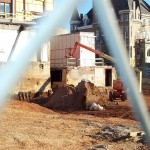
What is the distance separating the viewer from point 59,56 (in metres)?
36.2

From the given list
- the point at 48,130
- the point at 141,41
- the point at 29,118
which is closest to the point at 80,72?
the point at 29,118

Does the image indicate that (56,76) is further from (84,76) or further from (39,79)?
(39,79)

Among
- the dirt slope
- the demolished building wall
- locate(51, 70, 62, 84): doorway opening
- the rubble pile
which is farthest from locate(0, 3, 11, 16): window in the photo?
the rubble pile

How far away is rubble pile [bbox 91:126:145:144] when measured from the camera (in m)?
11.2

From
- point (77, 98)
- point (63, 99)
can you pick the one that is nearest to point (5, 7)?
point (63, 99)

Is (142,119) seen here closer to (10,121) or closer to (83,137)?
(83,137)

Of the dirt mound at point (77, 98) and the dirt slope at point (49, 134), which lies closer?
the dirt slope at point (49, 134)

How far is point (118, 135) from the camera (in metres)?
12.1

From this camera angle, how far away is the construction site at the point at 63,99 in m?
10.4

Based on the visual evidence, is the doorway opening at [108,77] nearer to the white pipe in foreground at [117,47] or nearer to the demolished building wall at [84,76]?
the demolished building wall at [84,76]

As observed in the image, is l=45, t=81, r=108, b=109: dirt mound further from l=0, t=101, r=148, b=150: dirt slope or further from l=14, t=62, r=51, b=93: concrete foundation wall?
l=0, t=101, r=148, b=150: dirt slope

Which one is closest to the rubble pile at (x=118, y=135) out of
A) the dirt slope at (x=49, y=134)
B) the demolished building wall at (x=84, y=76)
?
the dirt slope at (x=49, y=134)

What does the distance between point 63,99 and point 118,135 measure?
12559mm

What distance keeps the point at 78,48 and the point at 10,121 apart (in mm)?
19825
